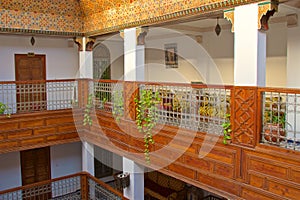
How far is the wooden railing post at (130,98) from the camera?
578 cm

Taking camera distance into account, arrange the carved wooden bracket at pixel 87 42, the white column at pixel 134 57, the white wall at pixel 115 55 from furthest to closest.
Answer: the white wall at pixel 115 55, the carved wooden bracket at pixel 87 42, the white column at pixel 134 57

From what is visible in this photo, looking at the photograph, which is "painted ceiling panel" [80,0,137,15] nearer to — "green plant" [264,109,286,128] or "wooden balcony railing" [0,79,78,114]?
"wooden balcony railing" [0,79,78,114]

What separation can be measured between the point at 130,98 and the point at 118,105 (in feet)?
1.48

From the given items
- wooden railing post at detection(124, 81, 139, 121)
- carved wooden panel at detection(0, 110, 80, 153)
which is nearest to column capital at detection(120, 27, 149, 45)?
wooden railing post at detection(124, 81, 139, 121)

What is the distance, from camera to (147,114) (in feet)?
18.2

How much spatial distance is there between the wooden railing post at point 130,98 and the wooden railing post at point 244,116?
2074mm

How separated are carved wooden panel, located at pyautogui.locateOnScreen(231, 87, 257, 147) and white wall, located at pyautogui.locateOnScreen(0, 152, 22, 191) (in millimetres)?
6309

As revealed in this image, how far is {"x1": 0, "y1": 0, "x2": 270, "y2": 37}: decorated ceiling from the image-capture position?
5.34m

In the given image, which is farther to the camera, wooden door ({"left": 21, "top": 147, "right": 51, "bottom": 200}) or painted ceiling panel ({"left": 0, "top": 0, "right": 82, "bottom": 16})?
wooden door ({"left": 21, "top": 147, "right": 51, "bottom": 200})

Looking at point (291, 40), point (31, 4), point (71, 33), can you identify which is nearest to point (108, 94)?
point (71, 33)

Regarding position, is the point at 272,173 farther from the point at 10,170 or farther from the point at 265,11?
the point at 10,170

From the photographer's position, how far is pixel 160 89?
5.24 m

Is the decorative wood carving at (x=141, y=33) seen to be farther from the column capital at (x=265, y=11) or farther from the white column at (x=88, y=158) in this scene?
the white column at (x=88, y=158)

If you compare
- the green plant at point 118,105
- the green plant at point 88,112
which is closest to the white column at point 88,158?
the green plant at point 88,112
